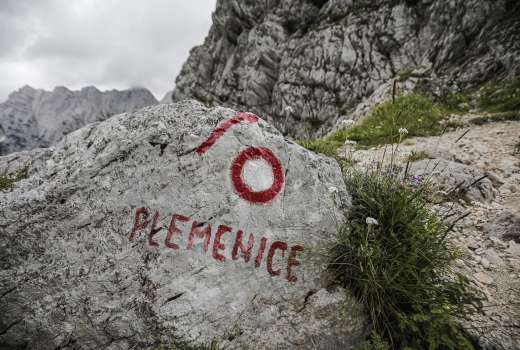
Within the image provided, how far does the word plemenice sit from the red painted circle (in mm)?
438

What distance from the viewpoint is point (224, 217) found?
302 cm

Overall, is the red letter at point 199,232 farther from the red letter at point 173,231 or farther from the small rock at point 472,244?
the small rock at point 472,244

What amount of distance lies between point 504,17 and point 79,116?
166 metres

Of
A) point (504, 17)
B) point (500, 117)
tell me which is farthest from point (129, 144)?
point (504, 17)

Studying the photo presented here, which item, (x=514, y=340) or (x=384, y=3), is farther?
(x=384, y=3)

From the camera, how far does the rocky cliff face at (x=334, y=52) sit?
45.5 feet

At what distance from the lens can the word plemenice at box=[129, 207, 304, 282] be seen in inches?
116

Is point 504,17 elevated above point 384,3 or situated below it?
below

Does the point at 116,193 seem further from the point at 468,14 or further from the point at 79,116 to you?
the point at 79,116

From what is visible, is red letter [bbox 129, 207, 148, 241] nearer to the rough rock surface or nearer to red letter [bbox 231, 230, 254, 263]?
red letter [bbox 231, 230, 254, 263]

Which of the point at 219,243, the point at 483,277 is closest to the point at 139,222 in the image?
the point at 219,243

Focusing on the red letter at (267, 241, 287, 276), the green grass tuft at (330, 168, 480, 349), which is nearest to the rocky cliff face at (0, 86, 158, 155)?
the red letter at (267, 241, 287, 276)

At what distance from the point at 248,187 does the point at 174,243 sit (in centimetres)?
105

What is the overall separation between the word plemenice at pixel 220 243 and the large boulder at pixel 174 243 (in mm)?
11
